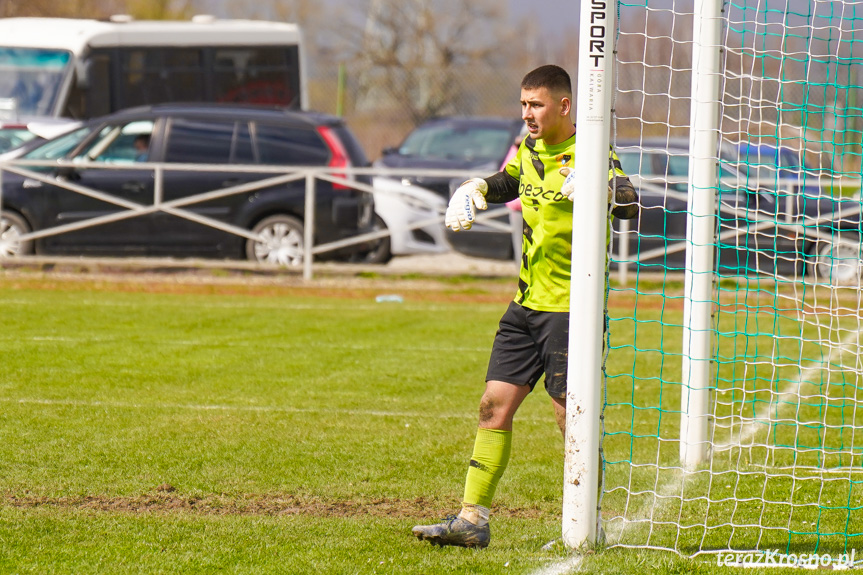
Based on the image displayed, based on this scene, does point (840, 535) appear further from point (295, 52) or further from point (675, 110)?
point (295, 52)

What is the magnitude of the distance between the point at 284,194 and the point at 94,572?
9.95 meters

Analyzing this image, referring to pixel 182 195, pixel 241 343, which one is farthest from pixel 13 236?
pixel 241 343

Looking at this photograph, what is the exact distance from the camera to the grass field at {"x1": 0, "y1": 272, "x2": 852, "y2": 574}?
4.28 meters

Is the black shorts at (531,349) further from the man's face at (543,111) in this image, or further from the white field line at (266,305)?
the white field line at (266,305)

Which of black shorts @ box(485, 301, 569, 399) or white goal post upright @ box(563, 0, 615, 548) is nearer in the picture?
white goal post upright @ box(563, 0, 615, 548)

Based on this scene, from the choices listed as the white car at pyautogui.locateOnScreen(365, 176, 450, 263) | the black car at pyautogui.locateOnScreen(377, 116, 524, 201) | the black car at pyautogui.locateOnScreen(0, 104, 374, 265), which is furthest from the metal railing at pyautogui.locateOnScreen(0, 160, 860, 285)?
the black car at pyautogui.locateOnScreen(377, 116, 524, 201)

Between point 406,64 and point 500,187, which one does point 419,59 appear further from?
point 500,187

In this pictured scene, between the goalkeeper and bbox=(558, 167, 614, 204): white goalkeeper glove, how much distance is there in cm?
2

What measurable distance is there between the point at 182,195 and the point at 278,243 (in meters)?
1.34

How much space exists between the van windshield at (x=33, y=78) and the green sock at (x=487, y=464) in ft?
45.6

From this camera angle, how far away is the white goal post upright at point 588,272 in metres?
4.17

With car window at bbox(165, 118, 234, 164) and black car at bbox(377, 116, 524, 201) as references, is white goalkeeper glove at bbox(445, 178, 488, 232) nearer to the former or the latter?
car window at bbox(165, 118, 234, 164)

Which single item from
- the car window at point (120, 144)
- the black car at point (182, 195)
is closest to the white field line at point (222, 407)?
the black car at point (182, 195)

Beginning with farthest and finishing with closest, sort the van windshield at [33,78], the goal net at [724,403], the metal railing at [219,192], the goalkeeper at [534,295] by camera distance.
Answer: the van windshield at [33,78]
the metal railing at [219,192]
the goal net at [724,403]
the goalkeeper at [534,295]
